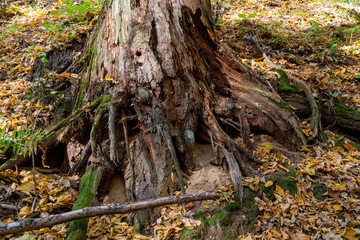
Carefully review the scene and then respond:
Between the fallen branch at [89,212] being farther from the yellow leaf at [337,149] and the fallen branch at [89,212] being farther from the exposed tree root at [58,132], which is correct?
the yellow leaf at [337,149]

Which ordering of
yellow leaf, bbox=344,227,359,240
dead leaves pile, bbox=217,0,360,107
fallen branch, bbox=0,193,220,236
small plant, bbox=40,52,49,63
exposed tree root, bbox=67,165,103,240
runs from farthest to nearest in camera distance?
1. dead leaves pile, bbox=217,0,360,107
2. small plant, bbox=40,52,49,63
3. yellow leaf, bbox=344,227,359,240
4. exposed tree root, bbox=67,165,103,240
5. fallen branch, bbox=0,193,220,236

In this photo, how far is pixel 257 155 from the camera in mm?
3682

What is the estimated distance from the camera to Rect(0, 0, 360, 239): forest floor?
105 inches

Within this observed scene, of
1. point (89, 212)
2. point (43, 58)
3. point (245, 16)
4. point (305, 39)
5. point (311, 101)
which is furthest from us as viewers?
point (245, 16)

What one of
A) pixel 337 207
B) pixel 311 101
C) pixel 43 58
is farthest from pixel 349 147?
pixel 43 58

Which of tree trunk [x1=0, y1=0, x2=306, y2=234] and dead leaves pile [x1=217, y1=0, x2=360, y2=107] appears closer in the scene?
tree trunk [x1=0, y1=0, x2=306, y2=234]

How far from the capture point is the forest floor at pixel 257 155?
2666mm

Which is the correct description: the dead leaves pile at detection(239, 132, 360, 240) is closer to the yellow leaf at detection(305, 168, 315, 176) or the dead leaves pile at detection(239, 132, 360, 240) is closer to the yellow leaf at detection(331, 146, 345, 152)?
the yellow leaf at detection(305, 168, 315, 176)

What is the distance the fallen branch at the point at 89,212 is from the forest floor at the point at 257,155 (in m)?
0.18

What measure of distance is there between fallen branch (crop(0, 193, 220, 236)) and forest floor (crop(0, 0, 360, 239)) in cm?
18

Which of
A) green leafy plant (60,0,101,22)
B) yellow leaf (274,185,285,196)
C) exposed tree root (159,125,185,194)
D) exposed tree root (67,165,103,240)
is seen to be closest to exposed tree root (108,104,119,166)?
exposed tree root (67,165,103,240)

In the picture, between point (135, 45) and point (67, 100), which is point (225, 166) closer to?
point (135, 45)

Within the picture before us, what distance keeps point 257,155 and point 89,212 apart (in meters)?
2.70

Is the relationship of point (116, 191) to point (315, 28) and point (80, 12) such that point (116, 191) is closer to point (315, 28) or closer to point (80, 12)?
point (80, 12)
